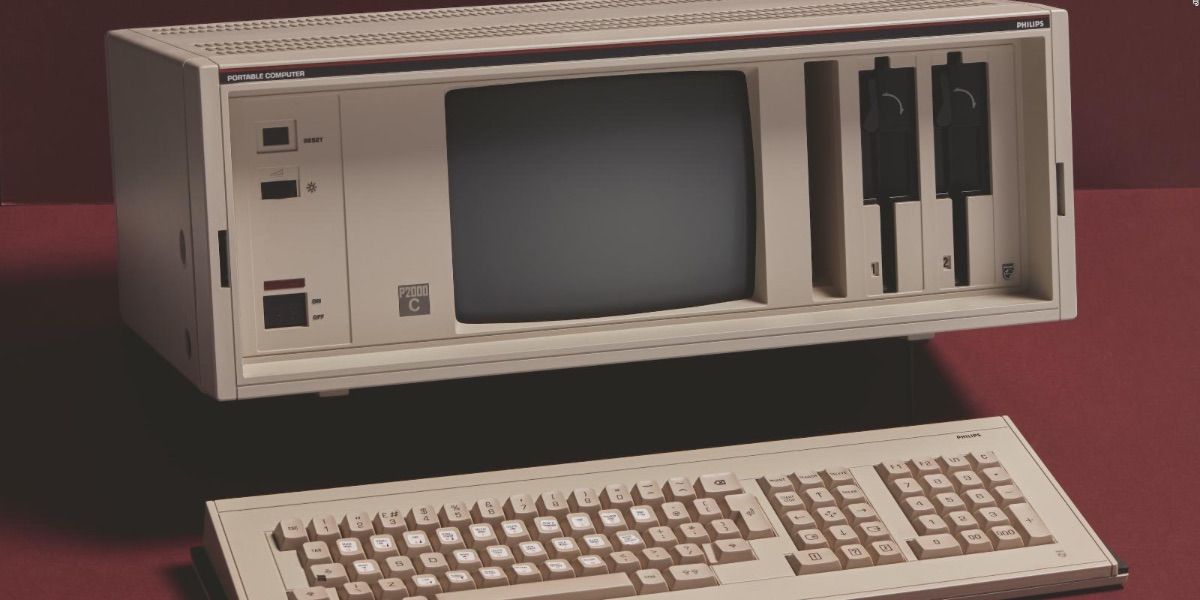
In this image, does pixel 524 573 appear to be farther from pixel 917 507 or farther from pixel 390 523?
pixel 917 507

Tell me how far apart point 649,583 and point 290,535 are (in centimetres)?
31

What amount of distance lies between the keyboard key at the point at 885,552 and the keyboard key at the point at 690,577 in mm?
150

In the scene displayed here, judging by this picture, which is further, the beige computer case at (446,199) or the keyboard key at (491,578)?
the beige computer case at (446,199)

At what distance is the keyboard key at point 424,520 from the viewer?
5.27 ft

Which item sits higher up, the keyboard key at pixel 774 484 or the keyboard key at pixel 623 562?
the keyboard key at pixel 774 484

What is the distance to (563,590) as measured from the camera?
152 cm

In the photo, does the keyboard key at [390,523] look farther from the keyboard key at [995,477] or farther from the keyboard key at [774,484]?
the keyboard key at [995,477]

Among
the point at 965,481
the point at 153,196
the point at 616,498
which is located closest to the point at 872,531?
the point at 965,481

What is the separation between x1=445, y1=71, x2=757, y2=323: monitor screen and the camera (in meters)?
1.77

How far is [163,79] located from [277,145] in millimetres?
144

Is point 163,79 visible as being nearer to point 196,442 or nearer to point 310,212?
point 310,212

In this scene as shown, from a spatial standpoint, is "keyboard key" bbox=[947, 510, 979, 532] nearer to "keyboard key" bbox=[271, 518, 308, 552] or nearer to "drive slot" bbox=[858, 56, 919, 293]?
"drive slot" bbox=[858, 56, 919, 293]

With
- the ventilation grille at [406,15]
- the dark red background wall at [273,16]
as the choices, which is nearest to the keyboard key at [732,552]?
the ventilation grille at [406,15]

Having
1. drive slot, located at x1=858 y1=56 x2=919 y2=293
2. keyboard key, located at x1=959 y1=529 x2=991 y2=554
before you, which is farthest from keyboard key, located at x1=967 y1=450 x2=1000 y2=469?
drive slot, located at x1=858 y1=56 x2=919 y2=293
